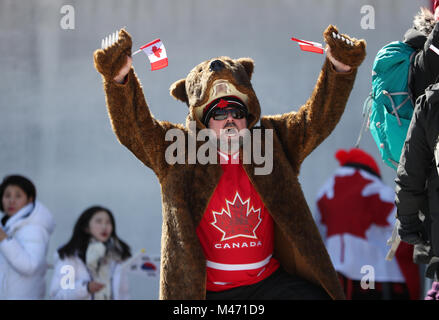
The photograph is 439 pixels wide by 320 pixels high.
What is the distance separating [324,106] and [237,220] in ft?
2.03

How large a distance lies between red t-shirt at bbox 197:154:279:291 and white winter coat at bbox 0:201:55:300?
176 centimetres

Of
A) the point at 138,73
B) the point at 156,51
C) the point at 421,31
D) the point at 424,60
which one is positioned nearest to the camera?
the point at 424,60

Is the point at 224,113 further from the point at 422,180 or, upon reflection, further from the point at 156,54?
the point at 422,180

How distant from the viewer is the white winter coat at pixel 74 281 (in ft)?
12.1

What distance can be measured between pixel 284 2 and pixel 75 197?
224 cm

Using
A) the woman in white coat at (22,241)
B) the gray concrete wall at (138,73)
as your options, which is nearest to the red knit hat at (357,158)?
the gray concrete wall at (138,73)

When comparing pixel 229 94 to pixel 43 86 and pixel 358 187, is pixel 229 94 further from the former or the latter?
pixel 43 86

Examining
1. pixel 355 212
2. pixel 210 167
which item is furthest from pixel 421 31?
pixel 355 212

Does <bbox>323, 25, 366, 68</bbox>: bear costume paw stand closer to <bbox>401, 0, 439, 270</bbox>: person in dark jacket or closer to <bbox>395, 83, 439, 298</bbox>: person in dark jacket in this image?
<bbox>401, 0, 439, 270</bbox>: person in dark jacket

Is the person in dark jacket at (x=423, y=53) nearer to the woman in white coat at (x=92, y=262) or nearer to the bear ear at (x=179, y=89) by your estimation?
the bear ear at (x=179, y=89)

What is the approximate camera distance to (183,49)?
4309 millimetres

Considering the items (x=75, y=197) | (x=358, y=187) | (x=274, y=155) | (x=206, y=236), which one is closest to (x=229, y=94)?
(x=274, y=155)

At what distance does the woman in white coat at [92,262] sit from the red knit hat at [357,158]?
1729mm

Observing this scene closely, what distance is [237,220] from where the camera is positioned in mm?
2318
